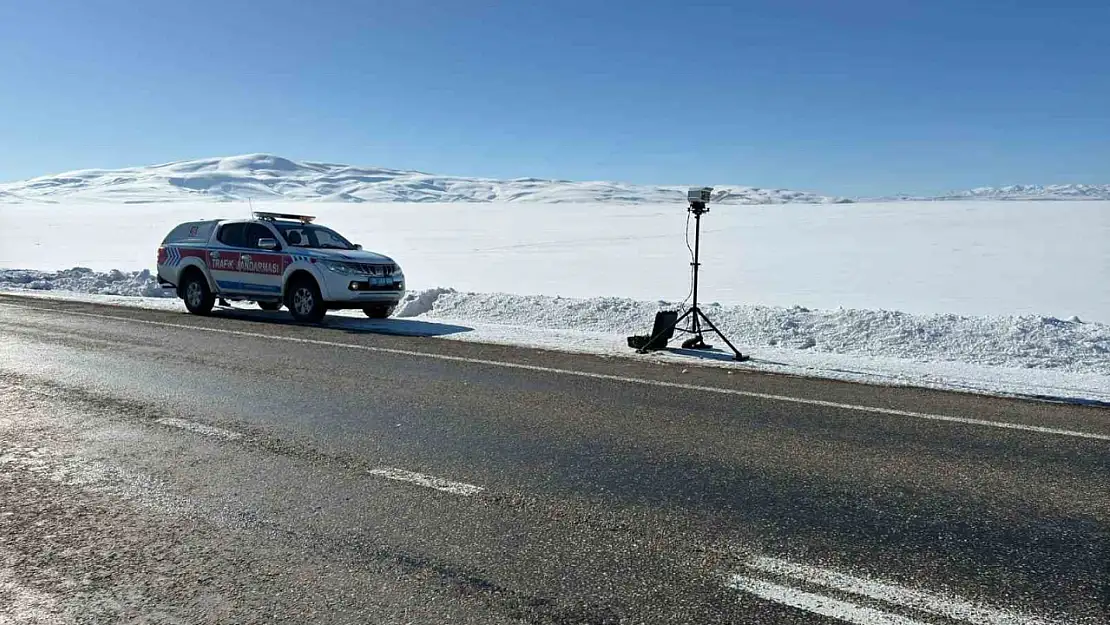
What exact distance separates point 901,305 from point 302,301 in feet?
38.0

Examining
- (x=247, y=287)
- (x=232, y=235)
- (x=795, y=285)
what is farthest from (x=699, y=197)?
(x=795, y=285)

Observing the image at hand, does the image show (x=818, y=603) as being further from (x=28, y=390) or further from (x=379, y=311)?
(x=379, y=311)

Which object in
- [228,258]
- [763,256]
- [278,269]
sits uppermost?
[763,256]

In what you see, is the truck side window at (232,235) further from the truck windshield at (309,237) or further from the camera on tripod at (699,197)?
the camera on tripod at (699,197)

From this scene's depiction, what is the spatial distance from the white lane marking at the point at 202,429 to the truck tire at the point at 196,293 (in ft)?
30.1

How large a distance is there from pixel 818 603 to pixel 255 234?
43.8 ft

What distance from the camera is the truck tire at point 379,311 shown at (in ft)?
48.0

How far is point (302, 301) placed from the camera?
1416 cm

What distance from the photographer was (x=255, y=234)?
15008 millimetres

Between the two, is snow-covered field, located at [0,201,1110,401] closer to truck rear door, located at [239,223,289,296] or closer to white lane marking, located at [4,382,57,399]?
truck rear door, located at [239,223,289,296]

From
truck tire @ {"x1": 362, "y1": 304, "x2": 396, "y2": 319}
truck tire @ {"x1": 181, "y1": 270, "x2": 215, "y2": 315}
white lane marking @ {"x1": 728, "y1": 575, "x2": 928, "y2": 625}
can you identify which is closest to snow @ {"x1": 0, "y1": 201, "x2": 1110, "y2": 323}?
truck tire @ {"x1": 362, "y1": 304, "x2": 396, "y2": 319}

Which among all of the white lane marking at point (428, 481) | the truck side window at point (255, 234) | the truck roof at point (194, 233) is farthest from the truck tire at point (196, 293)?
the white lane marking at point (428, 481)

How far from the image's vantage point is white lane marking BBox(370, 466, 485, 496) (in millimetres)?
4789

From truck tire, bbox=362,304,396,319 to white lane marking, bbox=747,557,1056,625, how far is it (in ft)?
37.8
